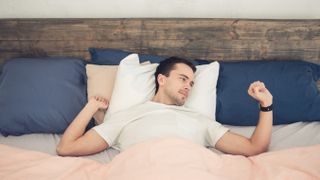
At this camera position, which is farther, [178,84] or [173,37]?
[173,37]

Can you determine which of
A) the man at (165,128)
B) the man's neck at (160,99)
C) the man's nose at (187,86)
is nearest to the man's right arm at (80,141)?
the man at (165,128)

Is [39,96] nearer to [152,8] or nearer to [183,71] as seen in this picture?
[183,71]

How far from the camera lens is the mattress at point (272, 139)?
167cm

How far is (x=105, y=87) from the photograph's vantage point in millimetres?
1870

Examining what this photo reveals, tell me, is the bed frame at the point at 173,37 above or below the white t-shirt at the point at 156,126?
above

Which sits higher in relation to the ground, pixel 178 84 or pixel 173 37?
pixel 173 37

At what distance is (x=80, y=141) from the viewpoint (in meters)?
1.58

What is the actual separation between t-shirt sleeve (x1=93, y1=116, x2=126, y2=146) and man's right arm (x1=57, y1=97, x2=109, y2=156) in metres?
0.02

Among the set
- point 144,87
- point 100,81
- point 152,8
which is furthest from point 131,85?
point 152,8

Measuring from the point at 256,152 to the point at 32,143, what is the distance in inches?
39.5

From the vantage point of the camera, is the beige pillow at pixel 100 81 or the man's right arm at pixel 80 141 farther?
the beige pillow at pixel 100 81

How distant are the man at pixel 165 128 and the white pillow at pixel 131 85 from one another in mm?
51

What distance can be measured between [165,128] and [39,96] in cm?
65

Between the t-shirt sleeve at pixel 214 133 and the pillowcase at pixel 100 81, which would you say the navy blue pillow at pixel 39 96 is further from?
the t-shirt sleeve at pixel 214 133
